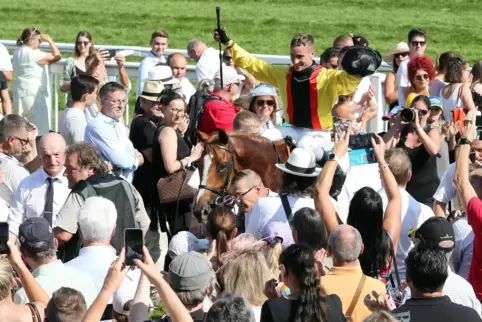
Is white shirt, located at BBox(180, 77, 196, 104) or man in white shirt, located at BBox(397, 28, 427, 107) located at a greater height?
man in white shirt, located at BBox(397, 28, 427, 107)

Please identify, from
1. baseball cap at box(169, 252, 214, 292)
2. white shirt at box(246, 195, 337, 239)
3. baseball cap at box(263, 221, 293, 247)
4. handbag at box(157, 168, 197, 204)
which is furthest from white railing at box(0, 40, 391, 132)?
baseball cap at box(169, 252, 214, 292)

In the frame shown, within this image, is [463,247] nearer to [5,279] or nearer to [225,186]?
[225,186]

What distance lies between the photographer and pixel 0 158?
332 inches

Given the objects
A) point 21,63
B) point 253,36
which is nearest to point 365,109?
point 21,63

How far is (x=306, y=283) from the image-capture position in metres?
5.57

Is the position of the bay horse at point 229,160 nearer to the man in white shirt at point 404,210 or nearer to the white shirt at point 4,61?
the man in white shirt at point 404,210

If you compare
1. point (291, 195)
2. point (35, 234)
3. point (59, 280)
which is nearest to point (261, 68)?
point (291, 195)

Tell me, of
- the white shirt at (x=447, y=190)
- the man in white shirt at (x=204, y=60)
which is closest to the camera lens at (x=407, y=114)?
the white shirt at (x=447, y=190)

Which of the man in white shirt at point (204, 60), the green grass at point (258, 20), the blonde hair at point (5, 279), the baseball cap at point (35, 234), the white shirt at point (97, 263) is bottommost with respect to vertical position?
the green grass at point (258, 20)

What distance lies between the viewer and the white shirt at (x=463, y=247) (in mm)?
7445

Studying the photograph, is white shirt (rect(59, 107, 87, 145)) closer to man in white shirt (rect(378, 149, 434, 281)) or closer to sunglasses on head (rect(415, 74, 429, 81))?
man in white shirt (rect(378, 149, 434, 281))

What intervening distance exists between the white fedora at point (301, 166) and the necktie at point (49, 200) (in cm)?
164

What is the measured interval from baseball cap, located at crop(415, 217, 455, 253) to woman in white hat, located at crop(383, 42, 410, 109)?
5.45 m

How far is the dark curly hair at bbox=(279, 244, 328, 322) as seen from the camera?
5.49m
